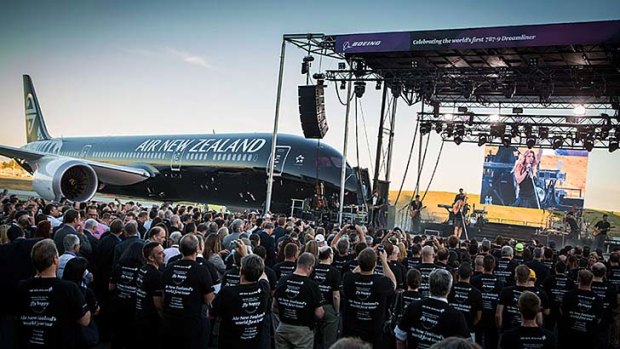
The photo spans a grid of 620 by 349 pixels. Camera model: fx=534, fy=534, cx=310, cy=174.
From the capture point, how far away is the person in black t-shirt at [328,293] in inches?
224

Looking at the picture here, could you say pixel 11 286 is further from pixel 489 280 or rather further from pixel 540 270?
pixel 540 270

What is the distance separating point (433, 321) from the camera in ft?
13.7

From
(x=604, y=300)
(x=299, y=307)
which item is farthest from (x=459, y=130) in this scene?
(x=299, y=307)

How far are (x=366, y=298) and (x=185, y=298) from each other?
1.74 metres

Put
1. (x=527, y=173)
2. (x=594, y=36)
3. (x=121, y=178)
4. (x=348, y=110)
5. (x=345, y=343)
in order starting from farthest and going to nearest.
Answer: (x=527, y=173) < (x=121, y=178) < (x=348, y=110) < (x=594, y=36) < (x=345, y=343)

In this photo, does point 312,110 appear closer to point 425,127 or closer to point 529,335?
point 425,127

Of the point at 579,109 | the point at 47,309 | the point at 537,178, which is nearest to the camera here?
the point at 47,309

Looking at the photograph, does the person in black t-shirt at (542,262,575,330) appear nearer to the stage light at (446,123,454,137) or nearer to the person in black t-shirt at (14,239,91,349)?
the person in black t-shirt at (14,239,91,349)

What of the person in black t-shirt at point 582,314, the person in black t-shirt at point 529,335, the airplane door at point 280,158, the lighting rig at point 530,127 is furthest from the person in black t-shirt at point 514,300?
the lighting rig at point 530,127

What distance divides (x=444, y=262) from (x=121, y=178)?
1895 centimetres

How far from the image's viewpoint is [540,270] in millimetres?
8281

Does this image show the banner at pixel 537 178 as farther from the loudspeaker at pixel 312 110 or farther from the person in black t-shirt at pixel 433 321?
the person in black t-shirt at pixel 433 321

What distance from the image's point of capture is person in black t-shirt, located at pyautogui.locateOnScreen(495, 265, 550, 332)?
5.76m

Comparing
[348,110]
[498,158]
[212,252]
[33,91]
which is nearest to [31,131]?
[33,91]
